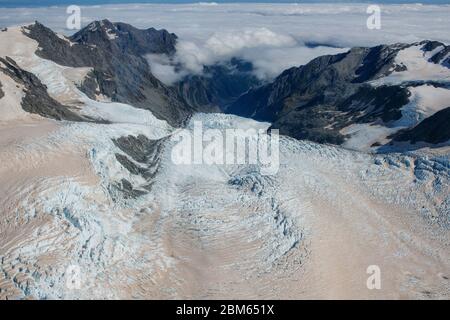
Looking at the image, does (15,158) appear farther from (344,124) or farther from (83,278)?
(344,124)

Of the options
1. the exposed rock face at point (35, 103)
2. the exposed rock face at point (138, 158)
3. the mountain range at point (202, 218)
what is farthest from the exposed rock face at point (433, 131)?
the exposed rock face at point (35, 103)

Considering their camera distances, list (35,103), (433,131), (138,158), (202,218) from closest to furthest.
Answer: (202,218) < (138,158) < (35,103) < (433,131)

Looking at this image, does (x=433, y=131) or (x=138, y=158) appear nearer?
(x=138, y=158)

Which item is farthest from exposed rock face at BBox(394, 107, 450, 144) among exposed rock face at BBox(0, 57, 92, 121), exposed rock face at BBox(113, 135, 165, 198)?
exposed rock face at BBox(0, 57, 92, 121)

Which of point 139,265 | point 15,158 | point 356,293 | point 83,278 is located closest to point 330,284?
point 356,293

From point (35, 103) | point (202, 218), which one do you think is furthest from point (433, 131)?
point (35, 103)

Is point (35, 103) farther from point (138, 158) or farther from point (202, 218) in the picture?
point (202, 218)

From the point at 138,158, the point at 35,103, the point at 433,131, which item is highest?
the point at 35,103

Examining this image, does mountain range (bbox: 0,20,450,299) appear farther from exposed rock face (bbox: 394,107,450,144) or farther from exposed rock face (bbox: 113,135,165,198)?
exposed rock face (bbox: 394,107,450,144)

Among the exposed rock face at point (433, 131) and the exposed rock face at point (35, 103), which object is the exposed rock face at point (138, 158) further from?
the exposed rock face at point (433, 131)
